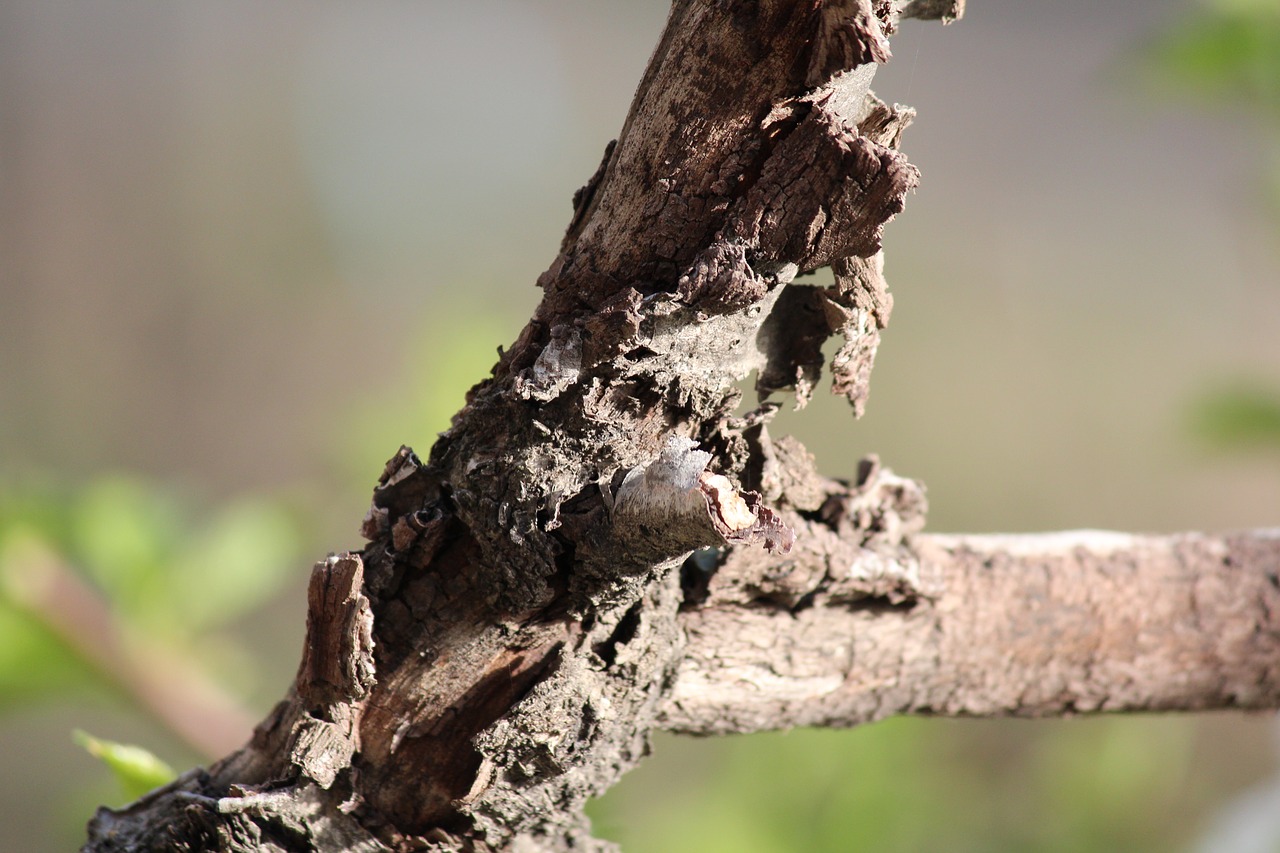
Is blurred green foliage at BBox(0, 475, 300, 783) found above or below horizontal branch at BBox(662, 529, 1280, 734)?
above

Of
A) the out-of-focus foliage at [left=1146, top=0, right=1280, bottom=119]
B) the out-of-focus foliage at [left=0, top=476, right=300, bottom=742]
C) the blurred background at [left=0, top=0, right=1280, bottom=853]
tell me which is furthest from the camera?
the blurred background at [left=0, top=0, right=1280, bottom=853]

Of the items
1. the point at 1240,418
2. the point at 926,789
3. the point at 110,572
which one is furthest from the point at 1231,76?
the point at 110,572

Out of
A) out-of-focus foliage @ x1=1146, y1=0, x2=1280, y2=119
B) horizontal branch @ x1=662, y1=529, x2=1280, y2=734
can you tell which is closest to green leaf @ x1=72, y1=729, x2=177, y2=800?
horizontal branch @ x1=662, y1=529, x2=1280, y2=734

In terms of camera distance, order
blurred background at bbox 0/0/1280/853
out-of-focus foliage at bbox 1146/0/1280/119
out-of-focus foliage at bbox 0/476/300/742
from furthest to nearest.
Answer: blurred background at bbox 0/0/1280/853 < out-of-focus foliage at bbox 1146/0/1280/119 < out-of-focus foliage at bbox 0/476/300/742

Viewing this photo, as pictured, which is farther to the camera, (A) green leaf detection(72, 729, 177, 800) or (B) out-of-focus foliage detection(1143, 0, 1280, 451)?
(B) out-of-focus foliage detection(1143, 0, 1280, 451)

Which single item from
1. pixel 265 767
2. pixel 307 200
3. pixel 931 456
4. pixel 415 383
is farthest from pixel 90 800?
pixel 931 456

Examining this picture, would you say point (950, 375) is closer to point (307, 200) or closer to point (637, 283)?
point (307, 200)

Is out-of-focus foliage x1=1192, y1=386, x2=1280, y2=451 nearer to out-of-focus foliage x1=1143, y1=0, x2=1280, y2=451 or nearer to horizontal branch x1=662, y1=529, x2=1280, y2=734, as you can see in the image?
out-of-focus foliage x1=1143, y1=0, x2=1280, y2=451
